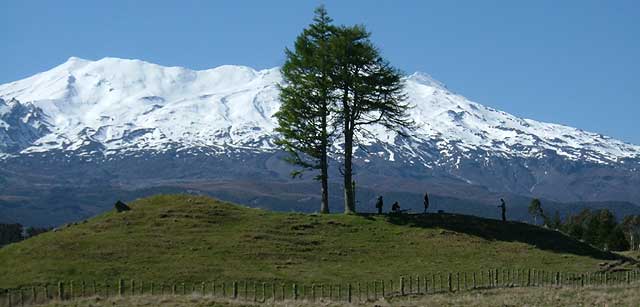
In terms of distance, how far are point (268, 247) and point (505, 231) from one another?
61.0 ft

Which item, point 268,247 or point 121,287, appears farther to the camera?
point 268,247

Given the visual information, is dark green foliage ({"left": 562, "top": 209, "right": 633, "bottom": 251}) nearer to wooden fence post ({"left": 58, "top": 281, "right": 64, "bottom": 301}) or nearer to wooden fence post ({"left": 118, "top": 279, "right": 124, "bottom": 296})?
wooden fence post ({"left": 118, "top": 279, "right": 124, "bottom": 296})

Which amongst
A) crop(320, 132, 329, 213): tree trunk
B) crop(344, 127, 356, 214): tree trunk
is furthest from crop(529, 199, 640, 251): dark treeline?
crop(320, 132, 329, 213): tree trunk

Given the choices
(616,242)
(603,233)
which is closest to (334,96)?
(616,242)

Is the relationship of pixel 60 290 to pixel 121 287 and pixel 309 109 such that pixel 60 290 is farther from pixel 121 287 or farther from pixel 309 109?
pixel 309 109

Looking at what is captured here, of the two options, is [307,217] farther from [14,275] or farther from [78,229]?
[14,275]

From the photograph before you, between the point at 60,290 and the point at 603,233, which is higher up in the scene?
the point at 603,233

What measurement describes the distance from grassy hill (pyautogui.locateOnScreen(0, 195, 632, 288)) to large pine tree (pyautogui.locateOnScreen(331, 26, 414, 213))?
789 cm

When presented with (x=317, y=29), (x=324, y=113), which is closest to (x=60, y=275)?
(x=324, y=113)

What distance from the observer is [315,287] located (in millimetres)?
49438

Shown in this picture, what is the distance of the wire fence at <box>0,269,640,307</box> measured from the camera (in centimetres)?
4769

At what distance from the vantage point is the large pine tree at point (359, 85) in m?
71.4

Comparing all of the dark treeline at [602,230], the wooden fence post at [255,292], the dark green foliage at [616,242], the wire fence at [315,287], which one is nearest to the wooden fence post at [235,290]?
the wire fence at [315,287]

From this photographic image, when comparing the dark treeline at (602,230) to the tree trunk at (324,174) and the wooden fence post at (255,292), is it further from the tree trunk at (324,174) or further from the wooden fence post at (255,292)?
the wooden fence post at (255,292)
